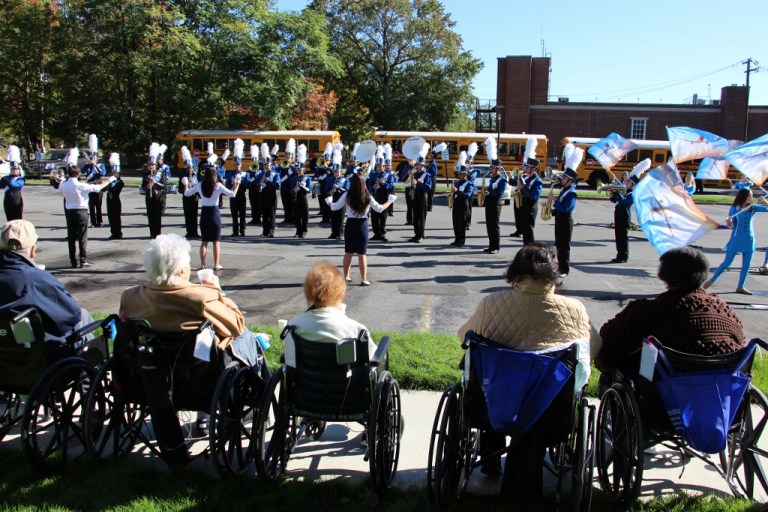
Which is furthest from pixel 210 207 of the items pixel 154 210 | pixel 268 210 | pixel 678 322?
pixel 678 322

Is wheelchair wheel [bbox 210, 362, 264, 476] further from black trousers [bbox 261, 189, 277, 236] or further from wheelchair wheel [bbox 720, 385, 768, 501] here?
black trousers [bbox 261, 189, 277, 236]

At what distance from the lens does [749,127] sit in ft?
159

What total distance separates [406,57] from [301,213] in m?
38.3

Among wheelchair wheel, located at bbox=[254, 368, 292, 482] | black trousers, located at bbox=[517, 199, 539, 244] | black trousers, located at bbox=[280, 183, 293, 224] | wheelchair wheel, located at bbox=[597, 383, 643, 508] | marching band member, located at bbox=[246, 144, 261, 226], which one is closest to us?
wheelchair wheel, located at bbox=[597, 383, 643, 508]

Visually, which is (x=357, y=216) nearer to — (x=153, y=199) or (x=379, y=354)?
(x=379, y=354)

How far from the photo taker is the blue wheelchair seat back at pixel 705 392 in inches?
137

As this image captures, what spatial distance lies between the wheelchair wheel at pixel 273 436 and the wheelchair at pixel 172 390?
211 millimetres

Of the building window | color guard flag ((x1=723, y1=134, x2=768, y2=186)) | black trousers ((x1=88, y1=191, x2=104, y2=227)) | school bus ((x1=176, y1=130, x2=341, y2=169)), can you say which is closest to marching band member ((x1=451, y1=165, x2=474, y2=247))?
color guard flag ((x1=723, y1=134, x2=768, y2=186))

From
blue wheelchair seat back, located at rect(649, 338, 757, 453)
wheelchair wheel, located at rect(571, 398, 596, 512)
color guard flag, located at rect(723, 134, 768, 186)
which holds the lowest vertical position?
wheelchair wheel, located at rect(571, 398, 596, 512)

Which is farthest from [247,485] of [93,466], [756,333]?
[756,333]

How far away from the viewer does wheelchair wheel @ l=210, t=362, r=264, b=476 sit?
3.85 meters

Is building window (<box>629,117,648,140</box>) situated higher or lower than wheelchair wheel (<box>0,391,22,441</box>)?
higher

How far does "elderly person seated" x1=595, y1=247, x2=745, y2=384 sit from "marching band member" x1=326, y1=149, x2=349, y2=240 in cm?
1133

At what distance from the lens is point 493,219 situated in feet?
44.9
